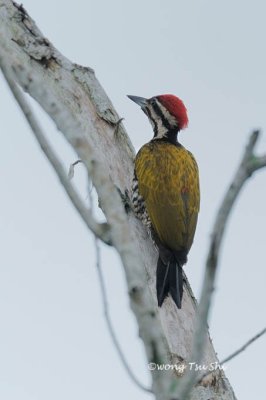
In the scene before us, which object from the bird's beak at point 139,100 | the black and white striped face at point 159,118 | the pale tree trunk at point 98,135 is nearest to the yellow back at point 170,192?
the pale tree trunk at point 98,135

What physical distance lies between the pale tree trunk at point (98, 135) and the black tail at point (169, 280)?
0.05 metres

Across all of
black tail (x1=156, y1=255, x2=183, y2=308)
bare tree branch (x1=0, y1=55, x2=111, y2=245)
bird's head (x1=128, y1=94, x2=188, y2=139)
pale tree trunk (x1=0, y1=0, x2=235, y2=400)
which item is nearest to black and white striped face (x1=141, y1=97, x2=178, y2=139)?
bird's head (x1=128, y1=94, x2=188, y2=139)

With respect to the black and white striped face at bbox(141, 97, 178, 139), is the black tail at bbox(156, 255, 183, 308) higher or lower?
lower

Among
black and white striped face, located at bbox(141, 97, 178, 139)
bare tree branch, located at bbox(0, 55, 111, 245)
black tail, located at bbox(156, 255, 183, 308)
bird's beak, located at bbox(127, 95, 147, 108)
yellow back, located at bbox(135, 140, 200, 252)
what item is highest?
bare tree branch, located at bbox(0, 55, 111, 245)

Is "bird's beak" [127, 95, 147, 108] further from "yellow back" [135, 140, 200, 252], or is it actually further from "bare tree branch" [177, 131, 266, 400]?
"bare tree branch" [177, 131, 266, 400]

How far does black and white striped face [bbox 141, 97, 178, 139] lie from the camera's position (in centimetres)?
703

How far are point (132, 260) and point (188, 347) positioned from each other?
230 centimetres

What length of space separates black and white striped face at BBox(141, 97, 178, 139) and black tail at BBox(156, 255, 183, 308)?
5.09ft

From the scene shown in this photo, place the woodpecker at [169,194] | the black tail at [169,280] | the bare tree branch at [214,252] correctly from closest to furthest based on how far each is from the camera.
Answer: the bare tree branch at [214,252]
the black tail at [169,280]
the woodpecker at [169,194]

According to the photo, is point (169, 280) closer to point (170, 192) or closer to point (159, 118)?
point (170, 192)

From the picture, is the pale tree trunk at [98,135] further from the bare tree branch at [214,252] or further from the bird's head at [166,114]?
the bird's head at [166,114]

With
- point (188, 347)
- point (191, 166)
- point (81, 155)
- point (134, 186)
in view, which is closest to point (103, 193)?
point (81, 155)

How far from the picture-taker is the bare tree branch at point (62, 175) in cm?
304

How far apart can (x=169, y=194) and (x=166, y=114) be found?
0.95 m
